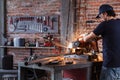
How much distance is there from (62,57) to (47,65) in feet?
2.51

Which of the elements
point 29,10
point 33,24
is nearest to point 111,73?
point 33,24

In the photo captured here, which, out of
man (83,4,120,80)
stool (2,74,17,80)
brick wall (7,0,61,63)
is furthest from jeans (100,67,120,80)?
stool (2,74,17,80)

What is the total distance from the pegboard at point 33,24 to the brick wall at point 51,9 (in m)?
0.09

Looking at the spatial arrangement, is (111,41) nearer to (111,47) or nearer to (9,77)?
(111,47)

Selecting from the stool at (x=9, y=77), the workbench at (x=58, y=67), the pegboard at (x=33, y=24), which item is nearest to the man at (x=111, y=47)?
the workbench at (x=58, y=67)

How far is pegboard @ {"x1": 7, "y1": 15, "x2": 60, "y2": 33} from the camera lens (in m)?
6.15

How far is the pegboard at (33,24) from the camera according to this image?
20.2 feet

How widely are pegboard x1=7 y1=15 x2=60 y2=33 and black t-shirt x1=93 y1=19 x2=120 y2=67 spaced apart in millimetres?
2111

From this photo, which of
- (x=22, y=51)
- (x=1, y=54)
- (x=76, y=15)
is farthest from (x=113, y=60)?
(x=1, y=54)

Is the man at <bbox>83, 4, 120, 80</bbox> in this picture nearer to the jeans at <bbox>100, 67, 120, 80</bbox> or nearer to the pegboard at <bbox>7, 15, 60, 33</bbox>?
the jeans at <bbox>100, 67, 120, 80</bbox>

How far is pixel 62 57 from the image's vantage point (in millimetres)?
4754

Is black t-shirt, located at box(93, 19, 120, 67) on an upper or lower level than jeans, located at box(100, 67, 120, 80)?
upper

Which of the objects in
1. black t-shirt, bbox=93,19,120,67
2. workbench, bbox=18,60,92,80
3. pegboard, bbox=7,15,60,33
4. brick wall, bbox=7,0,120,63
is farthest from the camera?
pegboard, bbox=7,15,60,33

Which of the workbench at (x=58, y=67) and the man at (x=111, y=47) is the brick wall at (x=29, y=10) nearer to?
the workbench at (x=58, y=67)
